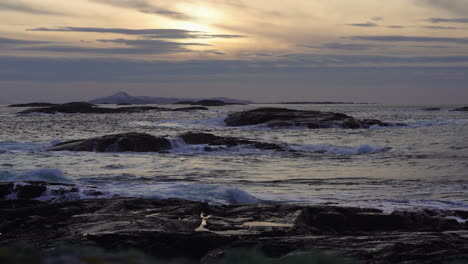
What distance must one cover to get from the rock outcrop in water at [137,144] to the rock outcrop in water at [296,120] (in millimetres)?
20959

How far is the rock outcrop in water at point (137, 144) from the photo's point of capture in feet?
84.8

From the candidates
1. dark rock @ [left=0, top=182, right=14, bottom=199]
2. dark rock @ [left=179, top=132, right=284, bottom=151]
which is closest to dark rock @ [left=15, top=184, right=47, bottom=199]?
dark rock @ [left=0, top=182, right=14, bottom=199]

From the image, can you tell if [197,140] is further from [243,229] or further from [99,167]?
[243,229]

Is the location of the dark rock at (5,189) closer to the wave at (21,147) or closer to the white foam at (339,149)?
the wave at (21,147)

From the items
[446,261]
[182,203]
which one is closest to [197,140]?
[182,203]

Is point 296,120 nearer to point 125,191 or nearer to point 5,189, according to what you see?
point 125,191

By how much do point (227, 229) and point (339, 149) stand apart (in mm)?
20433

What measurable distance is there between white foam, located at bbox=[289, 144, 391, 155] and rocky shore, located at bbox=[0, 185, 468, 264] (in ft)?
55.7

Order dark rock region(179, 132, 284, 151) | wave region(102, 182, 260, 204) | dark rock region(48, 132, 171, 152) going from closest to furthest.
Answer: wave region(102, 182, 260, 204) → dark rock region(48, 132, 171, 152) → dark rock region(179, 132, 284, 151)

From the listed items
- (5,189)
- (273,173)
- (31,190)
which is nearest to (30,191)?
(31,190)

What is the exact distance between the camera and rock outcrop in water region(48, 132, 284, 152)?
25859 millimetres

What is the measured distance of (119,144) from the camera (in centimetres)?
2622

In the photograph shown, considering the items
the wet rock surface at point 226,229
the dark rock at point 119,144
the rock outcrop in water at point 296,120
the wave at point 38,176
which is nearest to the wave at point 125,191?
the wave at point 38,176

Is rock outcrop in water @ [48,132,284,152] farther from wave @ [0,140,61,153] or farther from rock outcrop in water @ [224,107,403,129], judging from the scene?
rock outcrop in water @ [224,107,403,129]
